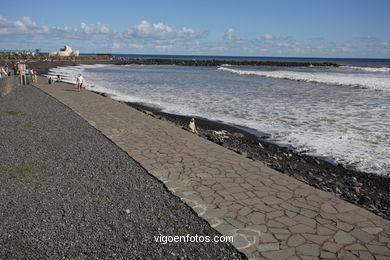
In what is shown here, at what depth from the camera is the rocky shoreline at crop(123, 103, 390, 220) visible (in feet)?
19.1

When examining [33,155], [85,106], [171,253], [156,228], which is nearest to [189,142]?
[33,155]

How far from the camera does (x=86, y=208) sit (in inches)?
184

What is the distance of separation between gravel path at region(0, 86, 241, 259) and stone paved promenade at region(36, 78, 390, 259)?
1.04 ft

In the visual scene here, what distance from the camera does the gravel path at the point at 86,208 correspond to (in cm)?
369

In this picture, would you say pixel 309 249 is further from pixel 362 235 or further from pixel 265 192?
pixel 265 192

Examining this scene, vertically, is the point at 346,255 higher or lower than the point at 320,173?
higher

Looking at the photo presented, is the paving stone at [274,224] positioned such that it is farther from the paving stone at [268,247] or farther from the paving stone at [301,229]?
the paving stone at [268,247]

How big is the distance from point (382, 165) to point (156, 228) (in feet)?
19.7

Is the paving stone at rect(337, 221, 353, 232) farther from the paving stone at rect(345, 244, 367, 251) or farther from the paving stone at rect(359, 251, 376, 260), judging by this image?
the paving stone at rect(359, 251, 376, 260)

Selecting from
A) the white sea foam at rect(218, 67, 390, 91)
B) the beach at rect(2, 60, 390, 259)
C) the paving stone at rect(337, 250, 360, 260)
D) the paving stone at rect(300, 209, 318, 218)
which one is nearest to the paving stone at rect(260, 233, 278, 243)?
the beach at rect(2, 60, 390, 259)

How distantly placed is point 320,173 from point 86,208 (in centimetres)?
503

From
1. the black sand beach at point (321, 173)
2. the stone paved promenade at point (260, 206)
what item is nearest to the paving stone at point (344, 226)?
the stone paved promenade at point (260, 206)

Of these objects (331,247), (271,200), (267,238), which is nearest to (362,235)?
(331,247)

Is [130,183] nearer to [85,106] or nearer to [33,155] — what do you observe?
[33,155]
